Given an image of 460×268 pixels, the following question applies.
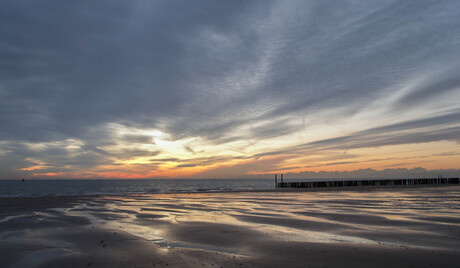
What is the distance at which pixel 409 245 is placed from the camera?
29.2 feet

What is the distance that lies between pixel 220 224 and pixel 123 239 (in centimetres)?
474

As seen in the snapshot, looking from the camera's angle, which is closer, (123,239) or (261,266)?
(261,266)

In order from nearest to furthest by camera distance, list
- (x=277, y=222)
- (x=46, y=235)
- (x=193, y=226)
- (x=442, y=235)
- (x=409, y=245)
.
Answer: (x=409, y=245) < (x=442, y=235) < (x=46, y=235) < (x=193, y=226) < (x=277, y=222)

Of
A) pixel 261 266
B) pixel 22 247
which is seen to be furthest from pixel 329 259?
pixel 22 247

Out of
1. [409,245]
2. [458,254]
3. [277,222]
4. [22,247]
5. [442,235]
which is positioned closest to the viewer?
[458,254]

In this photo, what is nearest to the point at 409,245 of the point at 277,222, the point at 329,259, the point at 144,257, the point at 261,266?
the point at 329,259

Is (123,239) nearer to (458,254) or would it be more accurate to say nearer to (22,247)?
(22,247)

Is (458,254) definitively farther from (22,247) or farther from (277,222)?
(22,247)

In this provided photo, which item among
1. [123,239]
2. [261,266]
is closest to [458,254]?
[261,266]

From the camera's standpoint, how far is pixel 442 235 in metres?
10.3

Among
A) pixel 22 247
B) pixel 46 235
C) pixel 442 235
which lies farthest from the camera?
pixel 46 235

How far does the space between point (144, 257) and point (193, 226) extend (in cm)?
514

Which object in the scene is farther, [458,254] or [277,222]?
[277,222]

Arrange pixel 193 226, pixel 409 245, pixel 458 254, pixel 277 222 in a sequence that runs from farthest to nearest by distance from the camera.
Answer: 1. pixel 277 222
2. pixel 193 226
3. pixel 409 245
4. pixel 458 254
